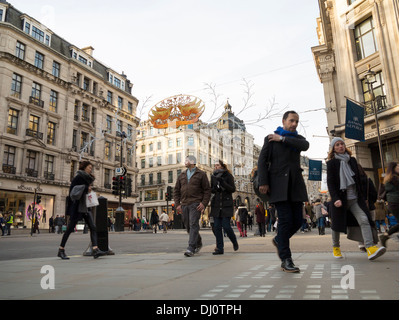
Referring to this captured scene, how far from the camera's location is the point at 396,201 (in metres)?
6.48

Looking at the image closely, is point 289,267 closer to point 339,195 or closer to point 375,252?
point 375,252

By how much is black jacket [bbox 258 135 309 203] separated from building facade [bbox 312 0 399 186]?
13523 mm

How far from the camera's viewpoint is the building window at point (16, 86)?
1166 inches

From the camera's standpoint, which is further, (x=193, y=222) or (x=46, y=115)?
(x=46, y=115)

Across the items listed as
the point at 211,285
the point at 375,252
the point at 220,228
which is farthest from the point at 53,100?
the point at 211,285

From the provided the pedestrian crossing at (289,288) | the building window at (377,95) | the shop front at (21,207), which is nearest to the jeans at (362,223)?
the pedestrian crossing at (289,288)

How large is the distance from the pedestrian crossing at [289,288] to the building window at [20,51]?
33.6 metres

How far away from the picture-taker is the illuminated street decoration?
13102 millimetres

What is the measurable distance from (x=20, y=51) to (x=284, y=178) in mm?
33597

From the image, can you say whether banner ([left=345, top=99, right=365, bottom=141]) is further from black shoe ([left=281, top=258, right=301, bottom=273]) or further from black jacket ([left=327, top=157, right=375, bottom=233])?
black shoe ([left=281, top=258, right=301, bottom=273])

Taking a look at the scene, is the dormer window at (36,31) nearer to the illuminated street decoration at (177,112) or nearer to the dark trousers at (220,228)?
the illuminated street decoration at (177,112)

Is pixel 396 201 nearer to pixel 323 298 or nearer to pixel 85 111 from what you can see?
pixel 323 298

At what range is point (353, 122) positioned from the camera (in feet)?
49.6
